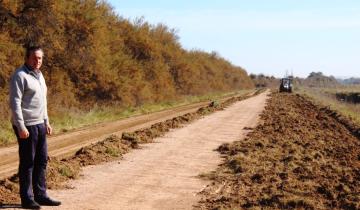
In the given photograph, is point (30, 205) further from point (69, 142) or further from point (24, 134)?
point (69, 142)

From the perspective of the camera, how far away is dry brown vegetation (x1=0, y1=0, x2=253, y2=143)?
23.8 metres

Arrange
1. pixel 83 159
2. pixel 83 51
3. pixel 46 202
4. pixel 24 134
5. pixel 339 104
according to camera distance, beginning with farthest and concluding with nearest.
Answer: pixel 339 104 → pixel 83 51 → pixel 83 159 → pixel 46 202 → pixel 24 134

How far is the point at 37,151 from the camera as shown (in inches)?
312

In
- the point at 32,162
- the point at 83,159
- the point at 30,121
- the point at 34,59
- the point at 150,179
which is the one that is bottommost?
the point at 150,179

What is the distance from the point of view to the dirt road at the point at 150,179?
8938mm

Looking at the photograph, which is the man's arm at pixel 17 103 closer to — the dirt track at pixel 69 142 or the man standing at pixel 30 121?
the man standing at pixel 30 121

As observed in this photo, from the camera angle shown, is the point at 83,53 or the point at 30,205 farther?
the point at 83,53

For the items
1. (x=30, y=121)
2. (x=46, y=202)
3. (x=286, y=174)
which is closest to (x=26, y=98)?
(x=30, y=121)

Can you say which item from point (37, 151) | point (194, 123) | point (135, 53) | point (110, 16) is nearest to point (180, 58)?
point (135, 53)

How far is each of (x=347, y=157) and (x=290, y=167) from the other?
3.47 meters

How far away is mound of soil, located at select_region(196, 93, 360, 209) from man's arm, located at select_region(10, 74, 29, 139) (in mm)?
3096

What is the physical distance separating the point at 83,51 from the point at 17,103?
2389 centimetres

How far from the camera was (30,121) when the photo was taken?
301 inches

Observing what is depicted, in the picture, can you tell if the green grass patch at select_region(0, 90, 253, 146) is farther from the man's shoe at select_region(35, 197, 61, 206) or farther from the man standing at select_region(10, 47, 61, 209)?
the man standing at select_region(10, 47, 61, 209)
